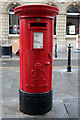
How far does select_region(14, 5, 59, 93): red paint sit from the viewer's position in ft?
11.2

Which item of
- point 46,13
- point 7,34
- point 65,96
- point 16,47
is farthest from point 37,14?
point 7,34

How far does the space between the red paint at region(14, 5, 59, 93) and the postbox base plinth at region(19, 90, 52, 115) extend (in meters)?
0.10

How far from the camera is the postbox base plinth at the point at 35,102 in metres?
3.67

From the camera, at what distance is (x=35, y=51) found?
354 cm

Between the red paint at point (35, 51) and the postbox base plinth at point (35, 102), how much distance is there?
0.34ft

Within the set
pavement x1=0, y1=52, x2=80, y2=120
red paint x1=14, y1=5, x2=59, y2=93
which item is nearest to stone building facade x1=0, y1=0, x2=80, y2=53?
pavement x1=0, y1=52, x2=80, y2=120

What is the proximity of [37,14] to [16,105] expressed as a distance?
7.34ft

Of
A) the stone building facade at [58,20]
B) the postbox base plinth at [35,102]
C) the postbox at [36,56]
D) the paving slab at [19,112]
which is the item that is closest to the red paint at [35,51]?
the postbox at [36,56]

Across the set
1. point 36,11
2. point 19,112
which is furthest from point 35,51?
point 19,112

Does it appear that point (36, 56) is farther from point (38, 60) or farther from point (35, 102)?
point (35, 102)

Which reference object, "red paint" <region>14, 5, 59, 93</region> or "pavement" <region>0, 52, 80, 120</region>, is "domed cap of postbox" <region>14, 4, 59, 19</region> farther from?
"pavement" <region>0, 52, 80, 120</region>

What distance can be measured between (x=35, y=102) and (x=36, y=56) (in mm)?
980

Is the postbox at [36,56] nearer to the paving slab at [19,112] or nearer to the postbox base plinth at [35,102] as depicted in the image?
the postbox base plinth at [35,102]

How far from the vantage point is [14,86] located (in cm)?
582
